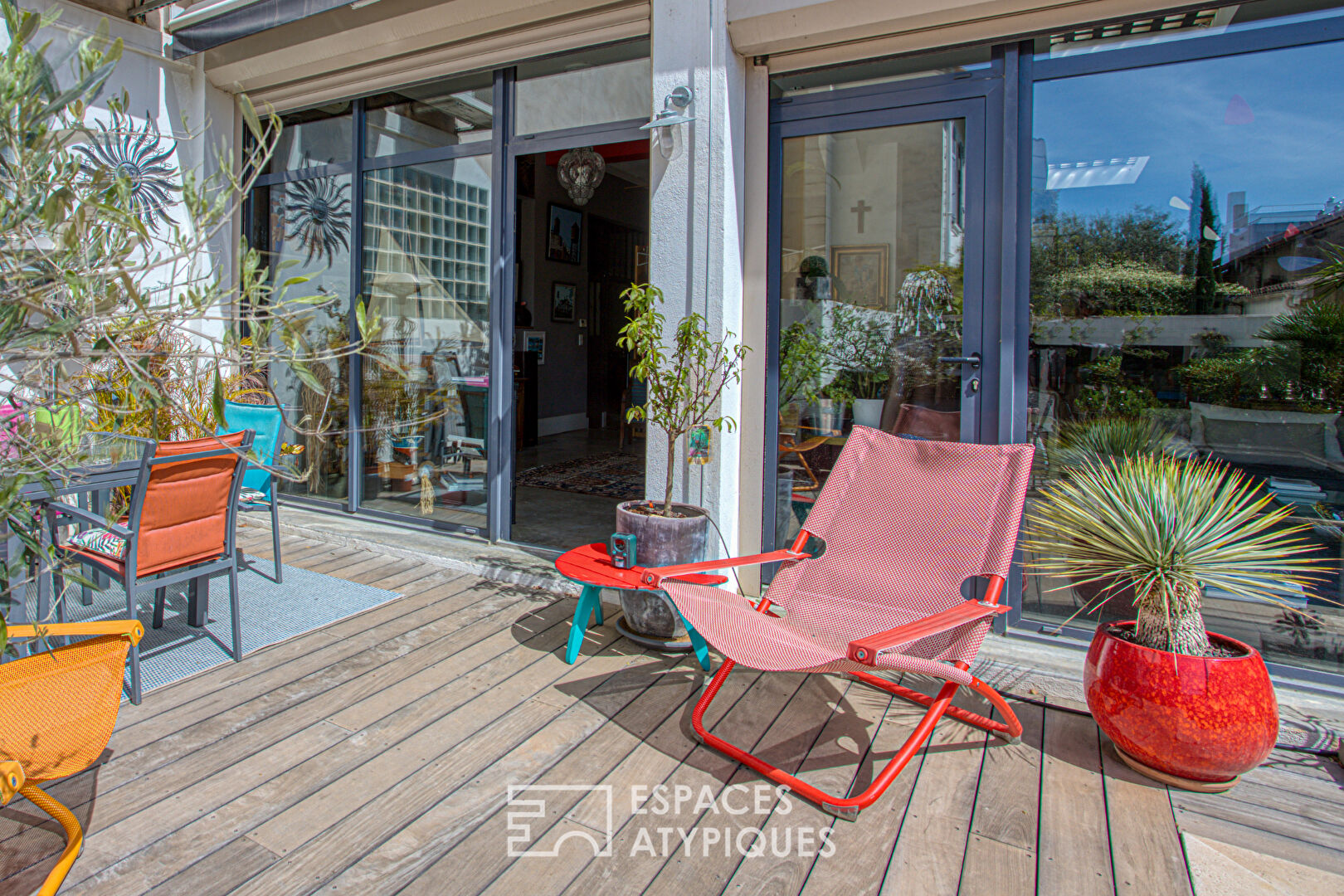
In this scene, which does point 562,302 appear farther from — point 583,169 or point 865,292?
point 865,292

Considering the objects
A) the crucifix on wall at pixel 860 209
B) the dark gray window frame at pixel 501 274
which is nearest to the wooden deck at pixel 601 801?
the dark gray window frame at pixel 501 274

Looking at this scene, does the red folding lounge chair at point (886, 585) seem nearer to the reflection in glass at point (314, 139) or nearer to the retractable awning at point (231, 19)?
the retractable awning at point (231, 19)

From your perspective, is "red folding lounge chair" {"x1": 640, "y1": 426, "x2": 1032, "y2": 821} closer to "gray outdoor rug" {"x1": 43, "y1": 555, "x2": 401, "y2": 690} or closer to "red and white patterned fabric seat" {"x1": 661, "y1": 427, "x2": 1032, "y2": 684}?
"red and white patterned fabric seat" {"x1": 661, "y1": 427, "x2": 1032, "y2": 684}

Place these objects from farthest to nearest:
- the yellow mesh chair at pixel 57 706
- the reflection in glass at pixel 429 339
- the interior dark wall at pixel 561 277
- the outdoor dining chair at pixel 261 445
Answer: the interior dark wall at pixel 561 277, the reflection in glass at pixel 429 339, the outdoor dining chair at pixel 261 445, the yellow mesh chair at pixel 57 706

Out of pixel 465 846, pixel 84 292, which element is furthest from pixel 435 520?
pixel 84 292

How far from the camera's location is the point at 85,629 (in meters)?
1.71

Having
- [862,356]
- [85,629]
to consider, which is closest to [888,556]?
[862,356]

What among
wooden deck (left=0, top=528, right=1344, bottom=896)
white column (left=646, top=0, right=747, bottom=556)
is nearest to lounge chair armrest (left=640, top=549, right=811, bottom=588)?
wooden deck (left=0, top=528, right=1344, bottom=896)

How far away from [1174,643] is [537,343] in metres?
7.94

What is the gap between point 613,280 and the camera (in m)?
10.8

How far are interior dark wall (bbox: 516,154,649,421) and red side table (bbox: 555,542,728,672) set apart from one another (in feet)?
19.9

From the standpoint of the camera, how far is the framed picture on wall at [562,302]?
9.72m

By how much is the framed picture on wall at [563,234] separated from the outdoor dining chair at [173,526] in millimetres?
6920

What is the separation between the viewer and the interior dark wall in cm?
929
